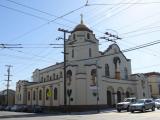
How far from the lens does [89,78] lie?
54531 millimetres

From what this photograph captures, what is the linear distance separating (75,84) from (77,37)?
10.3 metres

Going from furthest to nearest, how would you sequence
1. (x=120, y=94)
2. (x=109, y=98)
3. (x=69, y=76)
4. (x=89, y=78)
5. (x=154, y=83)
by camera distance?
(x=154, y=83) < (x=120, y=94) < (x=109, y=98) < (x=69, y=76) < (x=89, y=78)

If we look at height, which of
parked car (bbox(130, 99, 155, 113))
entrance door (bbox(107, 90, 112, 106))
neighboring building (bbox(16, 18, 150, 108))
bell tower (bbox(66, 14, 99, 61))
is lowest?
parked car (bbox(130, 99, 155, 113))

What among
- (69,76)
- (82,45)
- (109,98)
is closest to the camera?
(69,76)

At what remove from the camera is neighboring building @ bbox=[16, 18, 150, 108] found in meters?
54.0

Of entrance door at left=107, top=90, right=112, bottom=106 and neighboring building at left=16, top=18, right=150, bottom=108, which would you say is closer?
neighboring building at left=16, top=18, right=150, bottom=108

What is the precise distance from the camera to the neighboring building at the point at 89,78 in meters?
54.0

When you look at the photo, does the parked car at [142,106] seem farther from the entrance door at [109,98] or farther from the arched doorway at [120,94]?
the arched doorway at [120,94]

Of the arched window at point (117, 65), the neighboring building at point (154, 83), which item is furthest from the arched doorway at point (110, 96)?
the neighboring building at point (154, 83)

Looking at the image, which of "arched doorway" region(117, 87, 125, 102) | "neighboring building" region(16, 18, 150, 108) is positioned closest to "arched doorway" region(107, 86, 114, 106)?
"neighboring building" region(16, 18, 150, 108)

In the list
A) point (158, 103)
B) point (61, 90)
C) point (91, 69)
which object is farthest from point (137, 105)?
point (61, 90)

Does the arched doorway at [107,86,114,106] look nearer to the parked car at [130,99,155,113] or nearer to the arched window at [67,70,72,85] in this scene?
the arched window at [67,70,72,85]

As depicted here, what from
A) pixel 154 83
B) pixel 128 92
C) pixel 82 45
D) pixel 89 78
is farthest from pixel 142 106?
pixel 154 83

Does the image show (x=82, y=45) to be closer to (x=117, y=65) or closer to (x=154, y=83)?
(x=117, y=65)
